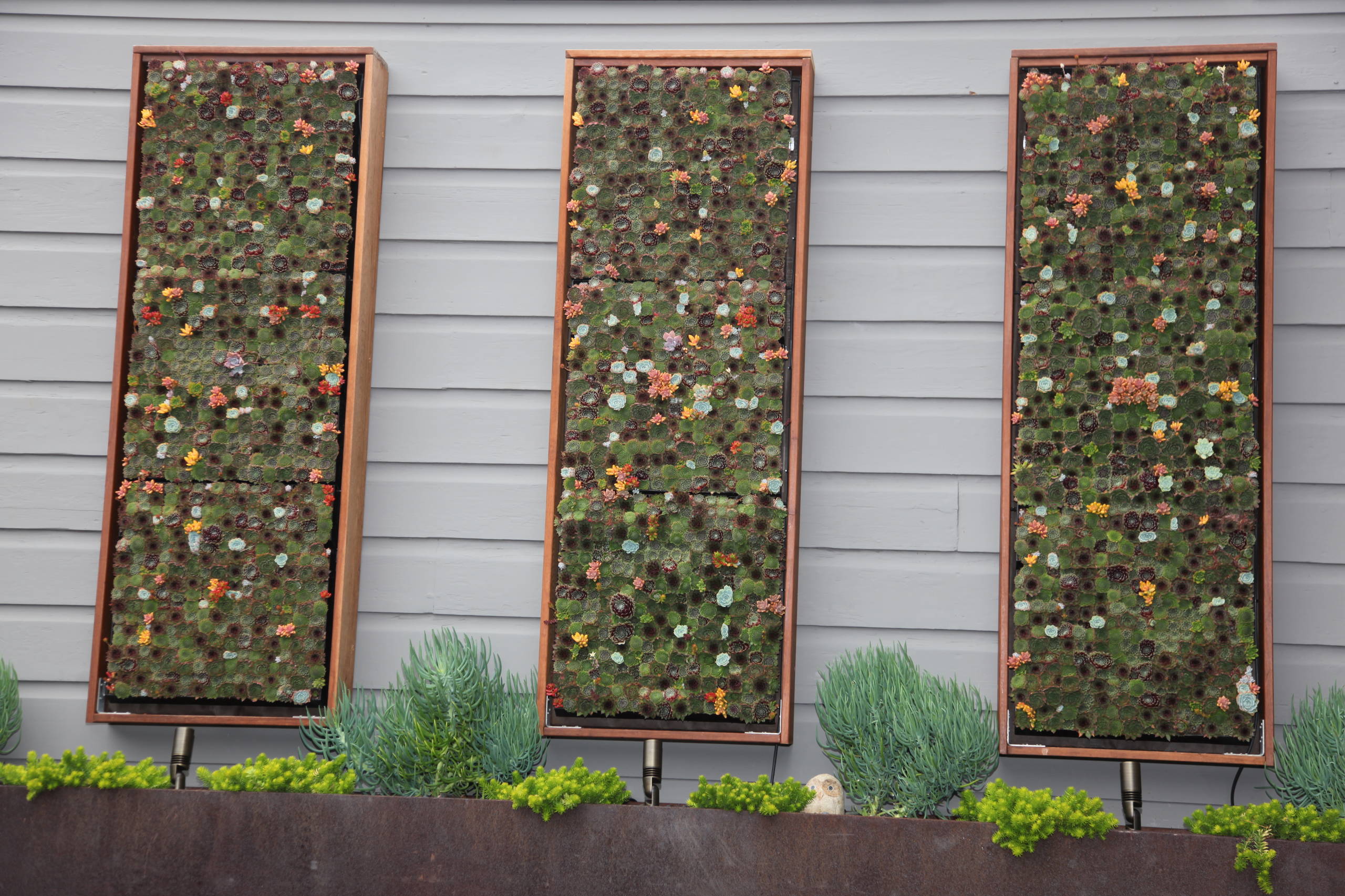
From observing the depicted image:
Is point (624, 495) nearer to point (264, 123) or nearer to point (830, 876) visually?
point (830, 876)

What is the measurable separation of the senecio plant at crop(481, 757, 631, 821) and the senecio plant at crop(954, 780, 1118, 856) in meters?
0.74

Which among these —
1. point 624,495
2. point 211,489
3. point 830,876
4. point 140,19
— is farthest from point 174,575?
point 830,876

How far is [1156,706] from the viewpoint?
213 centimetres

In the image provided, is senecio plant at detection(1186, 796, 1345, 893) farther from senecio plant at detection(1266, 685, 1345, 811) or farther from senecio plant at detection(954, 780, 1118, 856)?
senecio plant at detection(954, 780, 1118, 856)

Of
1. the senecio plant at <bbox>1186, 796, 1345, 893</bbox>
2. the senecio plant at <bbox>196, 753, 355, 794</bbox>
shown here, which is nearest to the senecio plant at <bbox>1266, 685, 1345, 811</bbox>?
the senecio plant at <bbox>1186, 796, 1345, 893</bbox>

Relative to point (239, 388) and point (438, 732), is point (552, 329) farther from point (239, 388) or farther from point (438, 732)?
point (438, 732)

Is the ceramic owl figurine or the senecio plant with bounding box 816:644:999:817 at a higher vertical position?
the senecio plant with bounding box 816:644:999:817

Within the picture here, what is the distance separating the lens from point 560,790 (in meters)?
2.01

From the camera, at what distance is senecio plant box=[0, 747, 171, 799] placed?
207cm

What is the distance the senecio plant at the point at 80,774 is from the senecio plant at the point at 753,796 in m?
1.14

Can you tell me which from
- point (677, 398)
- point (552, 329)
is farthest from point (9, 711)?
point (677, 398)

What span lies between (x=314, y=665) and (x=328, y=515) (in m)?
0.34

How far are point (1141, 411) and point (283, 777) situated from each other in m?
1.98

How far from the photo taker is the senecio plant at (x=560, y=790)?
2004mm
